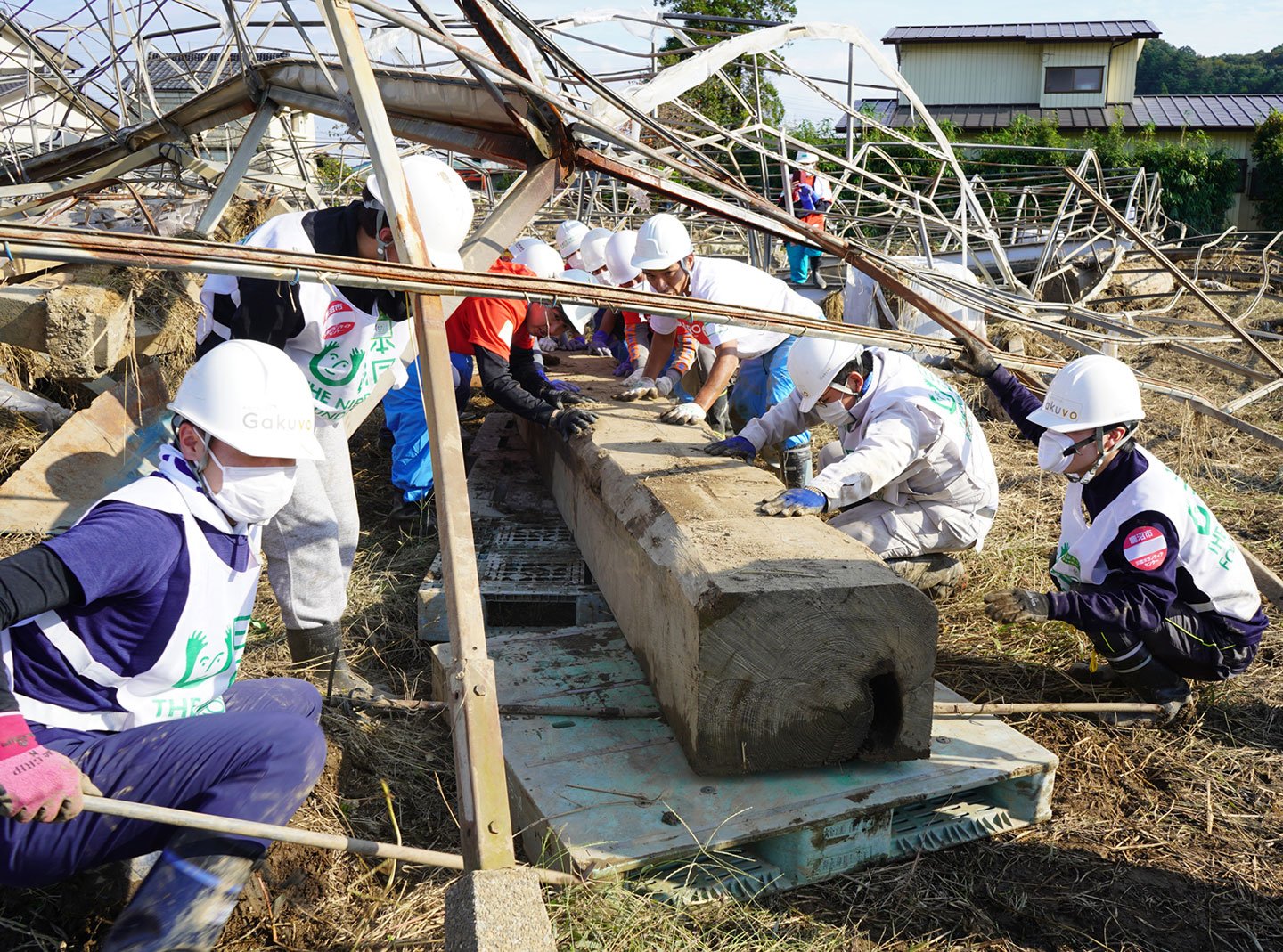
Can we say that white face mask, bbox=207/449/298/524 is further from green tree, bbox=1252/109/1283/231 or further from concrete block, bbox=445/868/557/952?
green tree, bbox=1252/109/1283/231

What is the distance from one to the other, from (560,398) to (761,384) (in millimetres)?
1658

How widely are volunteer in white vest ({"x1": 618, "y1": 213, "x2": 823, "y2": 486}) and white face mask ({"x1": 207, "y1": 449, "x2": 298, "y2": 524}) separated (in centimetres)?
308

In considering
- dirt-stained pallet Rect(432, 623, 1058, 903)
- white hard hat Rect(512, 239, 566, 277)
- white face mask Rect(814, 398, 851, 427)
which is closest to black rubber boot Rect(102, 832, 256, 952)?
dirt-stained pallet Rect(432, 623, 1058, 903)

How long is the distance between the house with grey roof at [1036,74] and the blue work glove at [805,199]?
876 inches

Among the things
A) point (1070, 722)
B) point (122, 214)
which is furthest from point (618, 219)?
point (1070, 722)

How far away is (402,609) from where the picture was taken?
455 centimetres

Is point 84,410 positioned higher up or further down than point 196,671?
higher up

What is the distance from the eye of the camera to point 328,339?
353cm

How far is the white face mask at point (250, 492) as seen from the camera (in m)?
2.29

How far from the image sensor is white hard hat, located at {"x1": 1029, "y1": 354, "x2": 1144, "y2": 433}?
3572 mm

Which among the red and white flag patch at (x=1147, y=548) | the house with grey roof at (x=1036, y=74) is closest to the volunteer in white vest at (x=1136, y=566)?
the red and white flag patch at (x=1147, y=548)

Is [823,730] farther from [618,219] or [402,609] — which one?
[618,219]

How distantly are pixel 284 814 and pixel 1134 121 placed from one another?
33.4m

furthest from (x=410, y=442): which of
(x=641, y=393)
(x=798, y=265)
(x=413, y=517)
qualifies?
(x=798, y=265)
